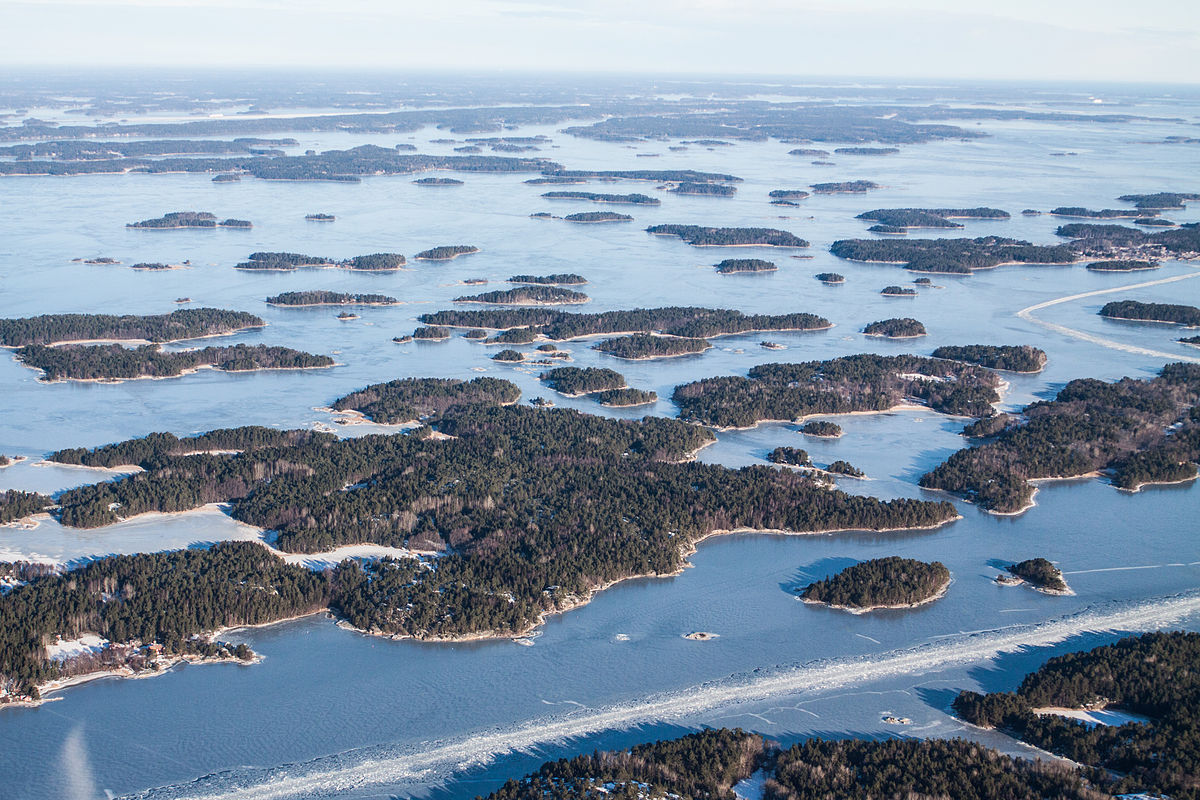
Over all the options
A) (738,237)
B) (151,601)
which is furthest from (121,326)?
(738,237)

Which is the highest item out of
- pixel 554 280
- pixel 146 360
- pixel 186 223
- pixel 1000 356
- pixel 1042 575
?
pixel 186 223

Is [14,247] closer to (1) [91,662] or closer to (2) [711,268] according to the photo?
(2) [711,268]

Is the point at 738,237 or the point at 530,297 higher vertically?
the point at 738,237

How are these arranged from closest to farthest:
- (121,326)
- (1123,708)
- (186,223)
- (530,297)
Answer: (1123,708) < (121,326) < (530,297) < (186,223)

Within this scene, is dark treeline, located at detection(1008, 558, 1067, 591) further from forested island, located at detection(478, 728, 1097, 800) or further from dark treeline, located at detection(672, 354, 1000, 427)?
dark treeline, located at detection(672, 354, 1000, 427)

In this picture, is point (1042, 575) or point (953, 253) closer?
point (1042, 575)

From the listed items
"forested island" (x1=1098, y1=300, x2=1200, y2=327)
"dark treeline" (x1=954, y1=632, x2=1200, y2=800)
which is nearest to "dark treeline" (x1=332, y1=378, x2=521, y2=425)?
"dark treeline" (x1=954, y1=632, x2=1200, y2=800)

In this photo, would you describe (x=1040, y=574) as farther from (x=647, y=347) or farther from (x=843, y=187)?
(x=843, y=187)

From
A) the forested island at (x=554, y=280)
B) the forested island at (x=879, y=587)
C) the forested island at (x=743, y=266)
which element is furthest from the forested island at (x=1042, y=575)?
the forested island at (x=743, y=266)
